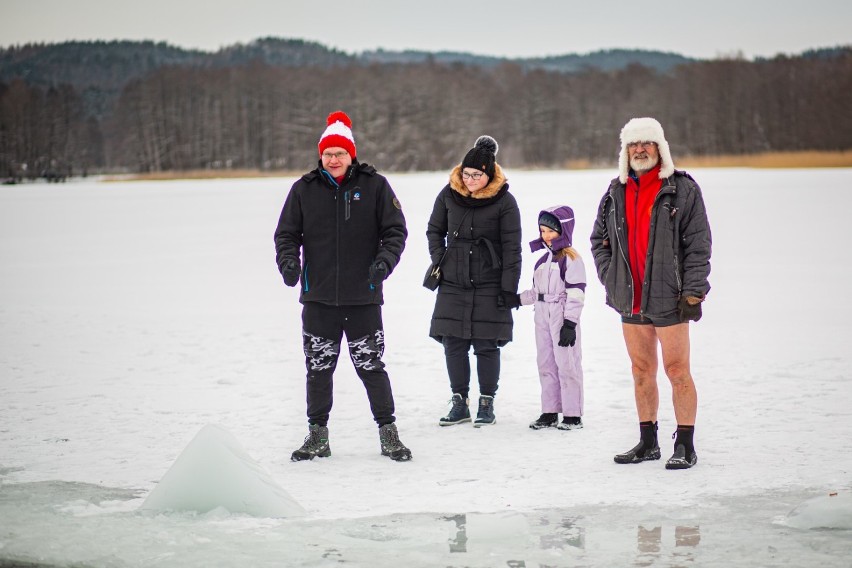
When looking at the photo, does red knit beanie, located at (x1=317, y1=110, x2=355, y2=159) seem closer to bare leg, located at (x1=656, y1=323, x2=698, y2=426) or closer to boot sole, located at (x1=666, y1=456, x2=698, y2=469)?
bare leg, located at (x1=656, y1=323, x2=698, y2=426)

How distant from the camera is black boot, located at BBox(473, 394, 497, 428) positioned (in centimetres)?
543

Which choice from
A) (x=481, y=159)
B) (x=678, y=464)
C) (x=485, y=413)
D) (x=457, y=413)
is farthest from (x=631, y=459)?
(x=481, y=159)

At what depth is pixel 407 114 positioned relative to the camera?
9288cm

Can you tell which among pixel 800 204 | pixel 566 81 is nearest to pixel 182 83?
pixel 566 81

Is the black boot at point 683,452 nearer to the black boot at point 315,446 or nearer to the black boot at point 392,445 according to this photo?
the black boot at point 392,445

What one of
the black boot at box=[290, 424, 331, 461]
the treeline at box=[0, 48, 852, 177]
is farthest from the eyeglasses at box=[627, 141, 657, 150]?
the treeline at box=[0, 48, 852, 177]

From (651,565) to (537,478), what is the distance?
1149 millimetres

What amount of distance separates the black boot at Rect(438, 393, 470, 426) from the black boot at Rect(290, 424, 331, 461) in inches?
33.9

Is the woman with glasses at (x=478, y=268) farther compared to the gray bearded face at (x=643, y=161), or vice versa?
the woman with glasses at (x=478, y=268)

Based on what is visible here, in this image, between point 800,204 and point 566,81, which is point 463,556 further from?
point 566,81

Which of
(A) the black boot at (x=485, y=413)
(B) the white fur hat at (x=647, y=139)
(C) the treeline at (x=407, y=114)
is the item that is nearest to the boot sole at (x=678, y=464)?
(A) the black boot at (x=485, y=413)

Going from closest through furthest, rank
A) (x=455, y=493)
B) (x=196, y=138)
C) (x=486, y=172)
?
(x=455, y=493) < (x=486, y=172) < (x=196, y=138)

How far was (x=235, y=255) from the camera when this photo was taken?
16062mm

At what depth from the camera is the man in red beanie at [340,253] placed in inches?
184
